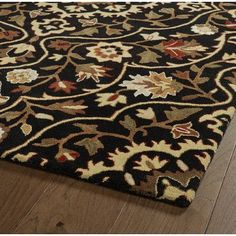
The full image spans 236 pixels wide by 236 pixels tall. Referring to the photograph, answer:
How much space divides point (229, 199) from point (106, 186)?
330mm

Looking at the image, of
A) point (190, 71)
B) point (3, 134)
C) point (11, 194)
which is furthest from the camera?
point (190, 71)

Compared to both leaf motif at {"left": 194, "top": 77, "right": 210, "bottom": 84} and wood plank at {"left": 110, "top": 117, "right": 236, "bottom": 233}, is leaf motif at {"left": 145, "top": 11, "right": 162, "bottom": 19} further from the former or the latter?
wood plank at {"left": 110, "top": 117, "right": 236, "bottom": 233}

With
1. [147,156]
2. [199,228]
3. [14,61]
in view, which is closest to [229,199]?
[199,228]

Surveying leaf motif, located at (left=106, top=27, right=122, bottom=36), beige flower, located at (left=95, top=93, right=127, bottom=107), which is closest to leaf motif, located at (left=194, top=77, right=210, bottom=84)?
beige flower, located at (left=95, top=93, right=127, bottom=107)

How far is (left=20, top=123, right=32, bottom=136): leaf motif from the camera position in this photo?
1.41m

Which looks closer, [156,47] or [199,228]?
[199,228]

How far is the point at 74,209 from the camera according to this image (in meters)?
1.17

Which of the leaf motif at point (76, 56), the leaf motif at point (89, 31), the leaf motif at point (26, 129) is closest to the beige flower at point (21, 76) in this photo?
the leaf motif at point (76, 56)

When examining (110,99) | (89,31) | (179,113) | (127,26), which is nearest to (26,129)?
(110,99)

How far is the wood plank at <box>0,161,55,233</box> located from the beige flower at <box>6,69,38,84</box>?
466 millimetres

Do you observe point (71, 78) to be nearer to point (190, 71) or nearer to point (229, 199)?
point (190, 71)

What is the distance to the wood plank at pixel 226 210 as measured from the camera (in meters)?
1.11

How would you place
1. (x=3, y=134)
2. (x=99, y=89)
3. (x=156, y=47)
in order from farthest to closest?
(x=156, y=47) < (x=99, y=89) < (x=3, y=134)

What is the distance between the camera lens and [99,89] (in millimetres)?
1642
